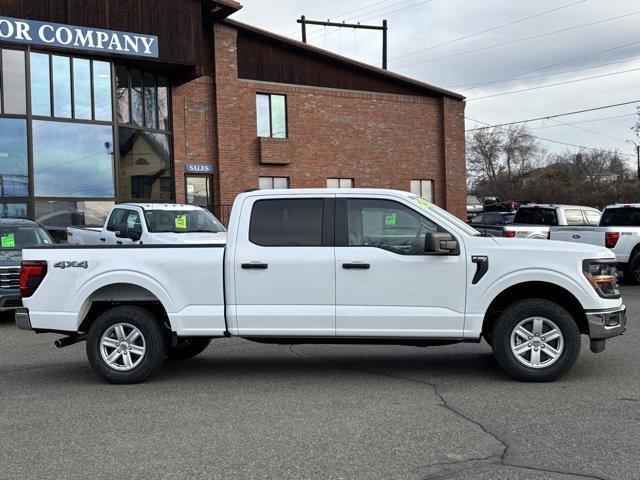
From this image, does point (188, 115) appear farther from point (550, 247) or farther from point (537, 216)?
point (550, 247)

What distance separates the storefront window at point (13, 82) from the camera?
18391mm

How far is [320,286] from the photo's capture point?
6.71 m

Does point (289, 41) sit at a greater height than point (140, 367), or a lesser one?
greater

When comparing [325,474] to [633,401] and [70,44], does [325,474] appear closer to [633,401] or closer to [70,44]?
[633,401]

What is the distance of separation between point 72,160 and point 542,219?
1312 cm

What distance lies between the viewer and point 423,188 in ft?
95.6

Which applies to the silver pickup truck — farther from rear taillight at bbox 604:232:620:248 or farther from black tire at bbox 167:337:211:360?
black tire at bbox 167:337:211:360

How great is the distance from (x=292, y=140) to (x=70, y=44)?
8973 millimetres

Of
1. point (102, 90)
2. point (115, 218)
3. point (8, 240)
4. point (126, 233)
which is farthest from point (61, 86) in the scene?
point (8, 240)

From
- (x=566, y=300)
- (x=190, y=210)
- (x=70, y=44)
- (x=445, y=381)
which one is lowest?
(x=445, y=381)

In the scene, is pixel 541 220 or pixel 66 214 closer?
pixel 541 220

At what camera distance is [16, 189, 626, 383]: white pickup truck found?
659cm

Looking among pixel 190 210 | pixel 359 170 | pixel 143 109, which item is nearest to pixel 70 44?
pixel 143 109

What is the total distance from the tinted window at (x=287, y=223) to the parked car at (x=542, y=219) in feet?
35.2
